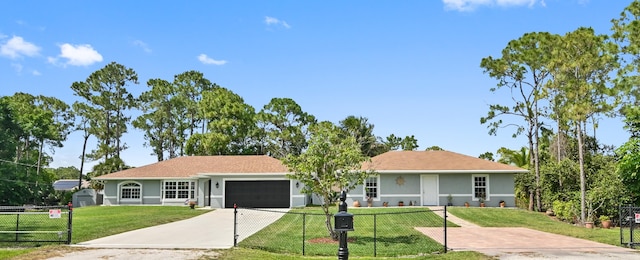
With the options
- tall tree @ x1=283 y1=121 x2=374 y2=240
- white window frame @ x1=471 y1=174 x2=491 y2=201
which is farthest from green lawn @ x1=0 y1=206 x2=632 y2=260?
white window frame @ x1=471 y1=174 x2=491 y2=201

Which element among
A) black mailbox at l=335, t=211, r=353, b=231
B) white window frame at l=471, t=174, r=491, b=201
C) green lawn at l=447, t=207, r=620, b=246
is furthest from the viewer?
white window frame at l=471, t=174, r=491, b=201

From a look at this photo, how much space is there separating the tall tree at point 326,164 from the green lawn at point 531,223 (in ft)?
27.3

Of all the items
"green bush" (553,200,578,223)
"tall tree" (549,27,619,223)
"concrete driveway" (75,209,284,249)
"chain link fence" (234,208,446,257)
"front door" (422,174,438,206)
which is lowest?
"concrete driveway" (75,209,284,249)

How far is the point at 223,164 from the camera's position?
37.7 m

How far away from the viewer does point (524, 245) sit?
15297 millimetres

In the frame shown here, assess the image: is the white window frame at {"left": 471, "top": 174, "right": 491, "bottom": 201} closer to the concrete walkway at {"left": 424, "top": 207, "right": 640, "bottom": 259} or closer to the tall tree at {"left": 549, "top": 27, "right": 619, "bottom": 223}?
the tall tree at {"left": 549, "top": 27, "right": 619, "bottom": 223}

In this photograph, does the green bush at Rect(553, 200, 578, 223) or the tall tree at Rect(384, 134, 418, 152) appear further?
the tall tree at Rect(384, 134, 418, 152)

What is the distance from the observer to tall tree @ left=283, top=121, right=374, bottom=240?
15.5 m

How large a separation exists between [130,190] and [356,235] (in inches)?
955

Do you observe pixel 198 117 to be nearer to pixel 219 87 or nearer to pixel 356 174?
pixel 219 87

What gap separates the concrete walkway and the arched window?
23.5m

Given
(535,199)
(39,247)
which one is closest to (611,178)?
(535,199)

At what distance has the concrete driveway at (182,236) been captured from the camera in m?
15.2

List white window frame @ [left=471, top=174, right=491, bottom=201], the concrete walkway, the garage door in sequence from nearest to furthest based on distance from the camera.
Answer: the concrete walkway, white window frame @ [left=471, top=174, right=491, bottom=201], the garage door
